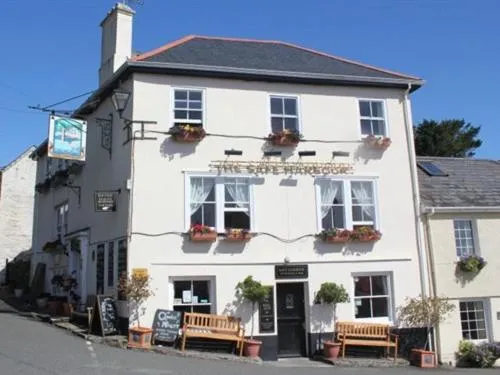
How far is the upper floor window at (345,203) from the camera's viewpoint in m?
17.1

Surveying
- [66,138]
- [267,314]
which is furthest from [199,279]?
[66,138]

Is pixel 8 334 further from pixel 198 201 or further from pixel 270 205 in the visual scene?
pixel 270 205

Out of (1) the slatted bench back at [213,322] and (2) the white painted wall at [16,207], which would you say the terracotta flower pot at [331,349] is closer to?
(1) the slatted bench back at [213,322]

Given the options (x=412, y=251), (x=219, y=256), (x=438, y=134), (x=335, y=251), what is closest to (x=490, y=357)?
(x=412, y=251)

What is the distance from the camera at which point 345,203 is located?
17.2 meters

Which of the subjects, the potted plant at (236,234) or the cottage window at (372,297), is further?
the cottage window at (372,297)

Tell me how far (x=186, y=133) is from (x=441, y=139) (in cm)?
2850

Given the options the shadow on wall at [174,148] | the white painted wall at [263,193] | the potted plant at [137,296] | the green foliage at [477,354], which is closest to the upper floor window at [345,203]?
the white painted wall at [263,193]

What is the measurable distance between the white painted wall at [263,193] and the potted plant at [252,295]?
28 cm

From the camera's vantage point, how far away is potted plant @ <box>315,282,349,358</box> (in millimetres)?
15812

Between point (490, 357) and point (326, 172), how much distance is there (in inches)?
282

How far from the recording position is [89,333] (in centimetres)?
1536

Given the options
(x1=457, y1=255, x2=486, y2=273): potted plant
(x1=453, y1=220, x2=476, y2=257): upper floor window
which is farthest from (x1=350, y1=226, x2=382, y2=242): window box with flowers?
(x1=453, y1=220, x2=476, y2=257): upper floor window

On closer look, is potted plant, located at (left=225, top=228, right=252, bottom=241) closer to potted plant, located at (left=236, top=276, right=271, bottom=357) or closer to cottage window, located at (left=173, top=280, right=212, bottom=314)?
potted plant, located at (left=236, top=276, right=271, bottom=357)
